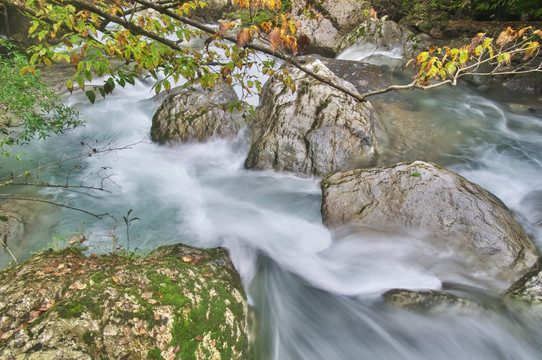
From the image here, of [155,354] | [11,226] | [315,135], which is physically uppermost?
[315,135]

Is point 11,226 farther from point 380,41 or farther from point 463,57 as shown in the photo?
point 380,41

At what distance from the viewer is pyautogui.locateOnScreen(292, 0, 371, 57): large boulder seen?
12305 millimetres

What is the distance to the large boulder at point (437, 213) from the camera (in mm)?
4062

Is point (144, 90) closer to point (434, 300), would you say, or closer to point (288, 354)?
point (288, 354)

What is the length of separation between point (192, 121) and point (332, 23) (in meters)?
8.95

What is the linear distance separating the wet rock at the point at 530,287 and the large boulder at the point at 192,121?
5.93m

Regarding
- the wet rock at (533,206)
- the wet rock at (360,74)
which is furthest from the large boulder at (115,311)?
the wet rock at (360,74)

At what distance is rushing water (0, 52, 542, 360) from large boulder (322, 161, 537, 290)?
217 millimetres

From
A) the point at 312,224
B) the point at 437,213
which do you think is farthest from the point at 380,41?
the point at 312,224

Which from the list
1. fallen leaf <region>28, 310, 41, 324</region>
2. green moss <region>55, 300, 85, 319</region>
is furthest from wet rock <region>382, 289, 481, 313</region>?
fallen leaf <region>28, 310, 41, 324</region>

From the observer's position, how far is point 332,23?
12.7 metres

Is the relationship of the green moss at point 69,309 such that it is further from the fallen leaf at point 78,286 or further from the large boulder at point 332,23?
the large boulder at point 332,23

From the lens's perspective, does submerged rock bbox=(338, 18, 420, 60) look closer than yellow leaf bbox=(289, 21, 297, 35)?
No

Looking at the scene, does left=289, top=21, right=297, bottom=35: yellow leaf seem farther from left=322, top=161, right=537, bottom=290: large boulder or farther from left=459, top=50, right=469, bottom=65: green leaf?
left=322, top=161, right=537, bottom=290: large boulder
